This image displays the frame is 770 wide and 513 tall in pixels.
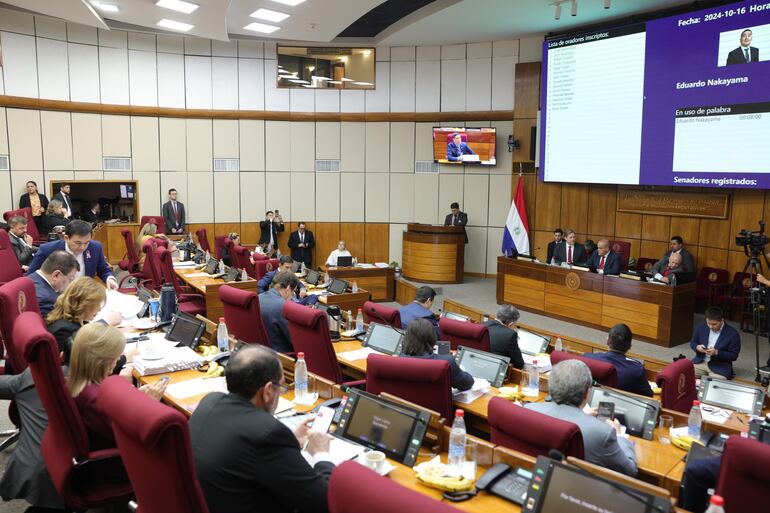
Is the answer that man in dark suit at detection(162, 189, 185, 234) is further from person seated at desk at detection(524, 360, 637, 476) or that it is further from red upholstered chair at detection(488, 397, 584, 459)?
red upholstered chair at detection(488, 397, 584, 459)

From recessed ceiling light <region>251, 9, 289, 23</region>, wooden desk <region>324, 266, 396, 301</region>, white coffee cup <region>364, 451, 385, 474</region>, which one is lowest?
wooden desk <region>324, 266, 396, 301</region>

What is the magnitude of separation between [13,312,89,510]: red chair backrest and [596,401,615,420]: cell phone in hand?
2.81 metres

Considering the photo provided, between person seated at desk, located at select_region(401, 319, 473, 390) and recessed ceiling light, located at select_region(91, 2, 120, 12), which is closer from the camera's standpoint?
person seated at desk, located at select_region(401, 319, 473, 390)

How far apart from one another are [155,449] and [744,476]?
86.8 inches

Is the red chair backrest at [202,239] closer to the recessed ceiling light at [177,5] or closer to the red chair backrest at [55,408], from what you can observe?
the recessed ceiling light at [177,5]

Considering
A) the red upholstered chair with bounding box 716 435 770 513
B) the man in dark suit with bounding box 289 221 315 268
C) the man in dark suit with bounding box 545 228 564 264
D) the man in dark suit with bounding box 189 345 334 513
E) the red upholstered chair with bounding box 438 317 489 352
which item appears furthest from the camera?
the man in dark suit with bounding box 289 221 315 268

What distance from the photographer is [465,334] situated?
16.7 ft

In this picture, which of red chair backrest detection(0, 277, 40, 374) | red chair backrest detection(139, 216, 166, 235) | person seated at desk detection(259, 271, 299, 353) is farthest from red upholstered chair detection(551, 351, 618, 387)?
red chair backrest detection(139, 216, 166, 235)

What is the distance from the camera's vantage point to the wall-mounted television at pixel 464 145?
13820 mm

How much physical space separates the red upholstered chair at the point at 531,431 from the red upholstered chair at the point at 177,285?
583cm

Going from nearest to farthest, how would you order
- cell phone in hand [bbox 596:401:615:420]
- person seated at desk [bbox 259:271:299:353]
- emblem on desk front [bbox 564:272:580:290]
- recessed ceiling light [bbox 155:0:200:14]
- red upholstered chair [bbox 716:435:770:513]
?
red upholstered chair [bbox 716:435:770:513]
cell phone in hand [bbox 596:401:615:420]
person seated at desk [bbox 259:271:299:353]
emblem on desk front [bbox 564:272:580:290]
recessed ceiling light [bbox 155:0:200:14]

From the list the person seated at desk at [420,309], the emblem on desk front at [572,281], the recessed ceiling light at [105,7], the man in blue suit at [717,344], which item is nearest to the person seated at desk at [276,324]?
the person seated at desk at [420,309]

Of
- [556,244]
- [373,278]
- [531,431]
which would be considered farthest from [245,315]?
[556,244]

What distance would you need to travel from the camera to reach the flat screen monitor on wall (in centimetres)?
906
